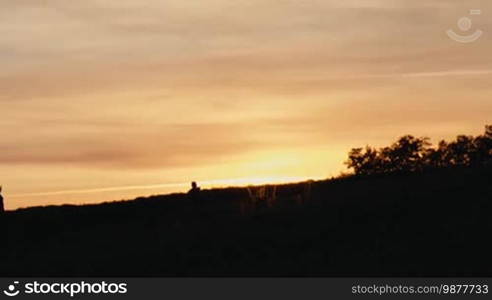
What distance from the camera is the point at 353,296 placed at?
86.4 feet

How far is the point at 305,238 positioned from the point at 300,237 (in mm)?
185

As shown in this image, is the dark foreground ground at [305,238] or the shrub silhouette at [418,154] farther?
the shrub silhouette at [418,154]

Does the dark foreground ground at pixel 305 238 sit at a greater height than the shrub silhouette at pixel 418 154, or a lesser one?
lesser

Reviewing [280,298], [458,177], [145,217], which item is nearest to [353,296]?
[280,298]

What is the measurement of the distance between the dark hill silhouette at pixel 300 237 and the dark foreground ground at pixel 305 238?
39 mm

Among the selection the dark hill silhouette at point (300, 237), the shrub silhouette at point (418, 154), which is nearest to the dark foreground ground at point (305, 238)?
the dark hill silhouette at point (300, 237)

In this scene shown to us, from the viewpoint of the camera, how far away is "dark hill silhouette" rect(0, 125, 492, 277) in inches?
1249

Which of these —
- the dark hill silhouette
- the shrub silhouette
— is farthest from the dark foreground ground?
the shrub silhouette

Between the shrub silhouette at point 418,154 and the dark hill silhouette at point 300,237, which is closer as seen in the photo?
the dark hill silhouette at point 300,237

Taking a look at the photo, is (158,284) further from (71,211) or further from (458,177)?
(71,211)

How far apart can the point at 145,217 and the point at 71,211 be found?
441cm

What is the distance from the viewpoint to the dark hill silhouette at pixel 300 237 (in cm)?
3172

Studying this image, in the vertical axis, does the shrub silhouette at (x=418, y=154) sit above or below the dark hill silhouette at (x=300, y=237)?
above

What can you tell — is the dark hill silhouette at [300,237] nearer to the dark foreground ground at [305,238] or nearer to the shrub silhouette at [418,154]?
the dark foreground ground at [305,238]
